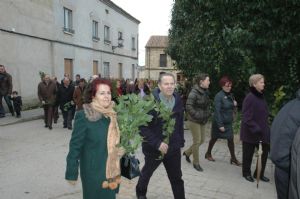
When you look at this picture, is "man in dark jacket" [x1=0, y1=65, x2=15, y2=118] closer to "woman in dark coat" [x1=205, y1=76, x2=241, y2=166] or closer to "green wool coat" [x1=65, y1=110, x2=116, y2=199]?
"woman in dark coat" [x1=205, y1=76, x2=241, y2=166]

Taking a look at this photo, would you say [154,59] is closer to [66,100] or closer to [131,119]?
[66,100]

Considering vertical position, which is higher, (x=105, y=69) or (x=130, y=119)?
(x=105, y=69)

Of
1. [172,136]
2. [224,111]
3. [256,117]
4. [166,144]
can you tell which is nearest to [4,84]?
[224,111]

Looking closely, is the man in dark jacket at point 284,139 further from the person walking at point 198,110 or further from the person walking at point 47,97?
the person walking at point 47,97

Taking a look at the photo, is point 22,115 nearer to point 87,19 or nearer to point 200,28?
point 200,28

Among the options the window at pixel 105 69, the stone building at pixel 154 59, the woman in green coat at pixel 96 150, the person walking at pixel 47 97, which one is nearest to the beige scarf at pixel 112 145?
the woman in green coat at pixel 96 150

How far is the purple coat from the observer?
20.2 feet

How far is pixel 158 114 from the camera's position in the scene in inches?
184

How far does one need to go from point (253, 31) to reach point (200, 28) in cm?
171

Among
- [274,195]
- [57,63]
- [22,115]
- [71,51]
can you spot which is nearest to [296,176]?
[274,195]

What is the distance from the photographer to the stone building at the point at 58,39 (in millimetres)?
16812

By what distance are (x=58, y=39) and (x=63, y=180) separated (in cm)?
1545

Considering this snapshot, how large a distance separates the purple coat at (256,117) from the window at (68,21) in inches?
674

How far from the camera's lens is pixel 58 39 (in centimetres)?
2069
